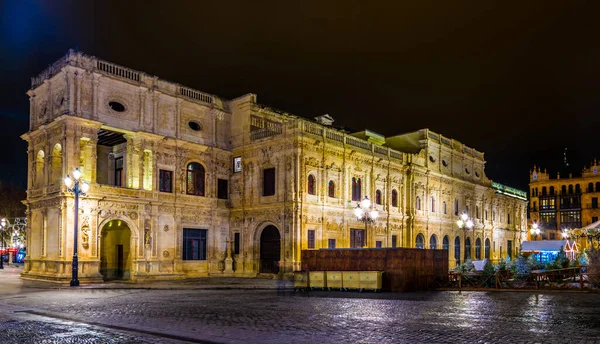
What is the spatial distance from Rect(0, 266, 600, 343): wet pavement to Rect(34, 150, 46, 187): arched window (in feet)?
48.8

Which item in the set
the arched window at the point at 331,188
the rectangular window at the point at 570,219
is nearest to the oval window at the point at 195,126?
the arched window at the point at 331,188

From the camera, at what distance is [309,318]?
14172mm

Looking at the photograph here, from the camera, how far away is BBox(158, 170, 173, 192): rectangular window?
3572cm

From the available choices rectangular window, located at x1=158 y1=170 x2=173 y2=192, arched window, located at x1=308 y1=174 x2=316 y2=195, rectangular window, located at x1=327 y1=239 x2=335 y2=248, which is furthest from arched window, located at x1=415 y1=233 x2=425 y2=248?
rectangular window, located at x1=158 y1=170 x2=173 y2=192

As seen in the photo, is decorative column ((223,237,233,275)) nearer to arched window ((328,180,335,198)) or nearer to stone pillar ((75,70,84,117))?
arched window ((328,180,335,198))

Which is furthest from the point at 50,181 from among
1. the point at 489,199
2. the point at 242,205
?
the point at 489,199

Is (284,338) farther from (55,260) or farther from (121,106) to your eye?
(121,106)

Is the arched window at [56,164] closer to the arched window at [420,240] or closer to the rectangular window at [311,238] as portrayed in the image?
the rectangular window at [311,238]

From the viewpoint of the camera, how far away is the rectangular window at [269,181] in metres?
38.0

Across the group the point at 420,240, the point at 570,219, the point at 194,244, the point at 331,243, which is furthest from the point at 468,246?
the point at 570,219

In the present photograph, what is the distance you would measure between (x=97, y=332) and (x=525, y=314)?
11261 millimetres

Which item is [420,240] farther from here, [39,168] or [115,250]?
[39,168]

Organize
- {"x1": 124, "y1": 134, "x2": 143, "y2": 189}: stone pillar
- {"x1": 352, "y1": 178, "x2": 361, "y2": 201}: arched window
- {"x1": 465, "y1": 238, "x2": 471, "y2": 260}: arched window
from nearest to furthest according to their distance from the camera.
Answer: {"x1": 124, "y1": 134, "x2": 143, "y2": 189}: stone pillar, {"x1": 352, "y1": 178, "x2": 361, "y2": 201}: arched window, {"x1": 465, "y1": 238, "x2": 471, "y2": 260}: arched window

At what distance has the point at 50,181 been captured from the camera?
1288 inches
